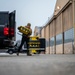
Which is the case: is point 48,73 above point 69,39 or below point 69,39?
below

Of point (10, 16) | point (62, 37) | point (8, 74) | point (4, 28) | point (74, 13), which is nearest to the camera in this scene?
point (8, 74)

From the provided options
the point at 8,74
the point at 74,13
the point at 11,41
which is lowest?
the point at 8,74

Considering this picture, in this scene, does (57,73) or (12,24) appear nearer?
(57,73)

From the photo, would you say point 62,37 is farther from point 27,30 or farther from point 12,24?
point 12,24

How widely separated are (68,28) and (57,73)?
36.4 meters

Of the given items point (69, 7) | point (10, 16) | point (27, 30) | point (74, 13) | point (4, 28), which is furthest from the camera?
point (69, 7)

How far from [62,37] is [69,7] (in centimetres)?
668

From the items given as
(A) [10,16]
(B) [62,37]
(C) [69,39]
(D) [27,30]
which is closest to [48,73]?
(A) [10,16]

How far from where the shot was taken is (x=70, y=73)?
4.89m

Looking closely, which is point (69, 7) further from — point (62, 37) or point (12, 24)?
point (12, 24)

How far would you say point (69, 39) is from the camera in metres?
40.9

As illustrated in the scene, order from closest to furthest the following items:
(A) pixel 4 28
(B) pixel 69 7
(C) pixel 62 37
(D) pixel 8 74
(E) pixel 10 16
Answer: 1. (D) pixel 8 74
2. (A) pixel 4 28
3. (E) pixel 10 16
4. (B) pixel 69 7
5. (C) pixel 62 37

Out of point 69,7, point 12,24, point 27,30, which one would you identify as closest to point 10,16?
point 12,24

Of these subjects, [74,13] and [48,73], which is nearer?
[48,73]
